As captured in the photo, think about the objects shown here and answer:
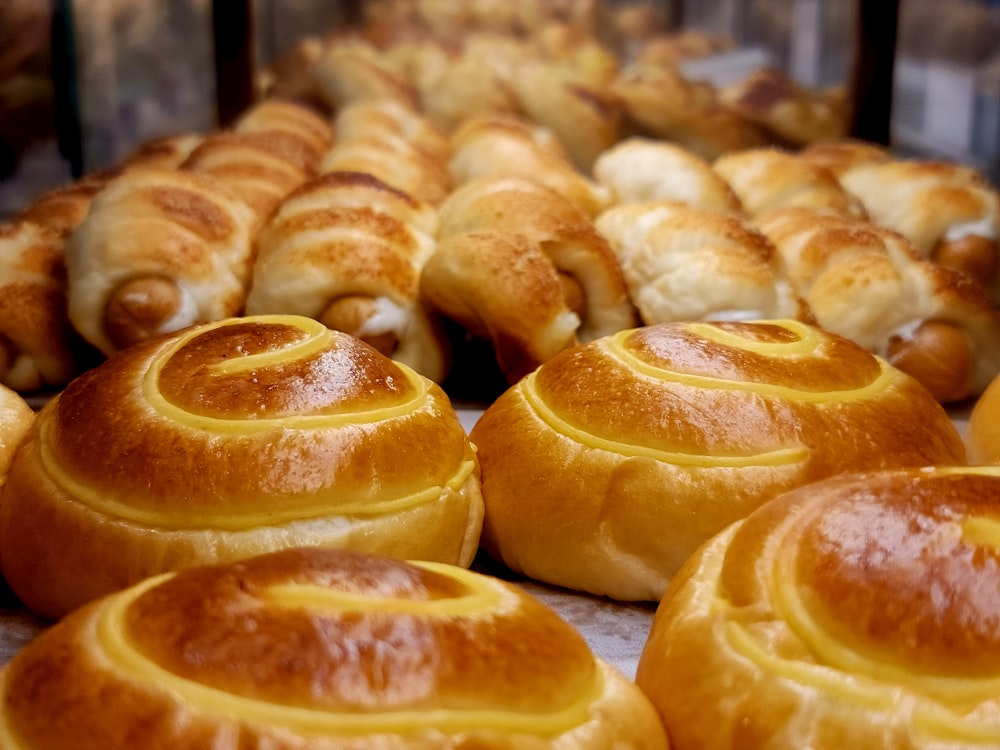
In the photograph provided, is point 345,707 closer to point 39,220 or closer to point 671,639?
point 671,639

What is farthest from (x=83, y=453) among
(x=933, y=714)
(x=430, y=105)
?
(x=430, y=105)

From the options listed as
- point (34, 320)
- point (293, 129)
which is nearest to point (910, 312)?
point (34, 320)

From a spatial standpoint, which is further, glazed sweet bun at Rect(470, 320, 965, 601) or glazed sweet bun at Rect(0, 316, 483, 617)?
glazed sweet bun at Rect(470, 320, 965, 601)

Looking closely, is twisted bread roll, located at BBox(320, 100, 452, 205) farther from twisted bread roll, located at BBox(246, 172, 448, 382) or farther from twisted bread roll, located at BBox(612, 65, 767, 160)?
twisted bread roll, located at BBox(612, 65, 767, 160)

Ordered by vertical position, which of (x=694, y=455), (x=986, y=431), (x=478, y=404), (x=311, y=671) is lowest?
(x=478, y=404)

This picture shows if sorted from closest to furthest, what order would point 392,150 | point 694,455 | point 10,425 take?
point 694,455 < point 10,425 < point 392,150

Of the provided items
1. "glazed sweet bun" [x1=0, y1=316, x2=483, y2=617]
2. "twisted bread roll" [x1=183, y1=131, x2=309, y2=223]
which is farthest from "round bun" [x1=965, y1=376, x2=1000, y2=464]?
"twisted bread roll" [x1=183, y1=131, x2=309, y2=223]

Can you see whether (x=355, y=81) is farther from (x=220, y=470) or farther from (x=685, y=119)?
(x=220, y=470)
